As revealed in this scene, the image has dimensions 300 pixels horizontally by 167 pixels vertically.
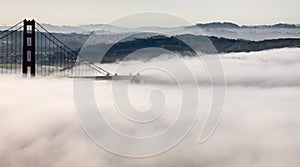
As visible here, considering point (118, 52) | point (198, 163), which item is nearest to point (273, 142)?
point (198, 163)

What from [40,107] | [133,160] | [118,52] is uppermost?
[118,52]

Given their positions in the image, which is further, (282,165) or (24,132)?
(24,132)

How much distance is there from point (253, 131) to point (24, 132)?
58.0 metres

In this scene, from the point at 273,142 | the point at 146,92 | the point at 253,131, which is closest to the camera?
the point at 146,92

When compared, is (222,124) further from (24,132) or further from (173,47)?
(24,132)

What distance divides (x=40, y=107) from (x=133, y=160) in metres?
23.5

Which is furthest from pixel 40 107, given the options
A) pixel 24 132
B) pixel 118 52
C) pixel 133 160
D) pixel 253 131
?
pixel 253 131

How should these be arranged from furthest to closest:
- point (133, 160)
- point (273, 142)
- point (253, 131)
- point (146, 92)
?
point (253, 131), point (273, 142), point (133, 160), point (146, 92)

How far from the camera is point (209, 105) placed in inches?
5010

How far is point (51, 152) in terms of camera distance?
100812mm

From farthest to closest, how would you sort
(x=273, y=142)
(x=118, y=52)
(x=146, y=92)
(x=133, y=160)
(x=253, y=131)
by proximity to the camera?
(x=118, y=52) < (x=253, y=131) < (x=273, y=142) < (x=133, y=160) < (x=146, y=92)

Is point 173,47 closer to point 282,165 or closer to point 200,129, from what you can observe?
point 200,129

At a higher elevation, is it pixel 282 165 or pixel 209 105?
pixel 209 105

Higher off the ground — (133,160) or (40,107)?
(40,107)
